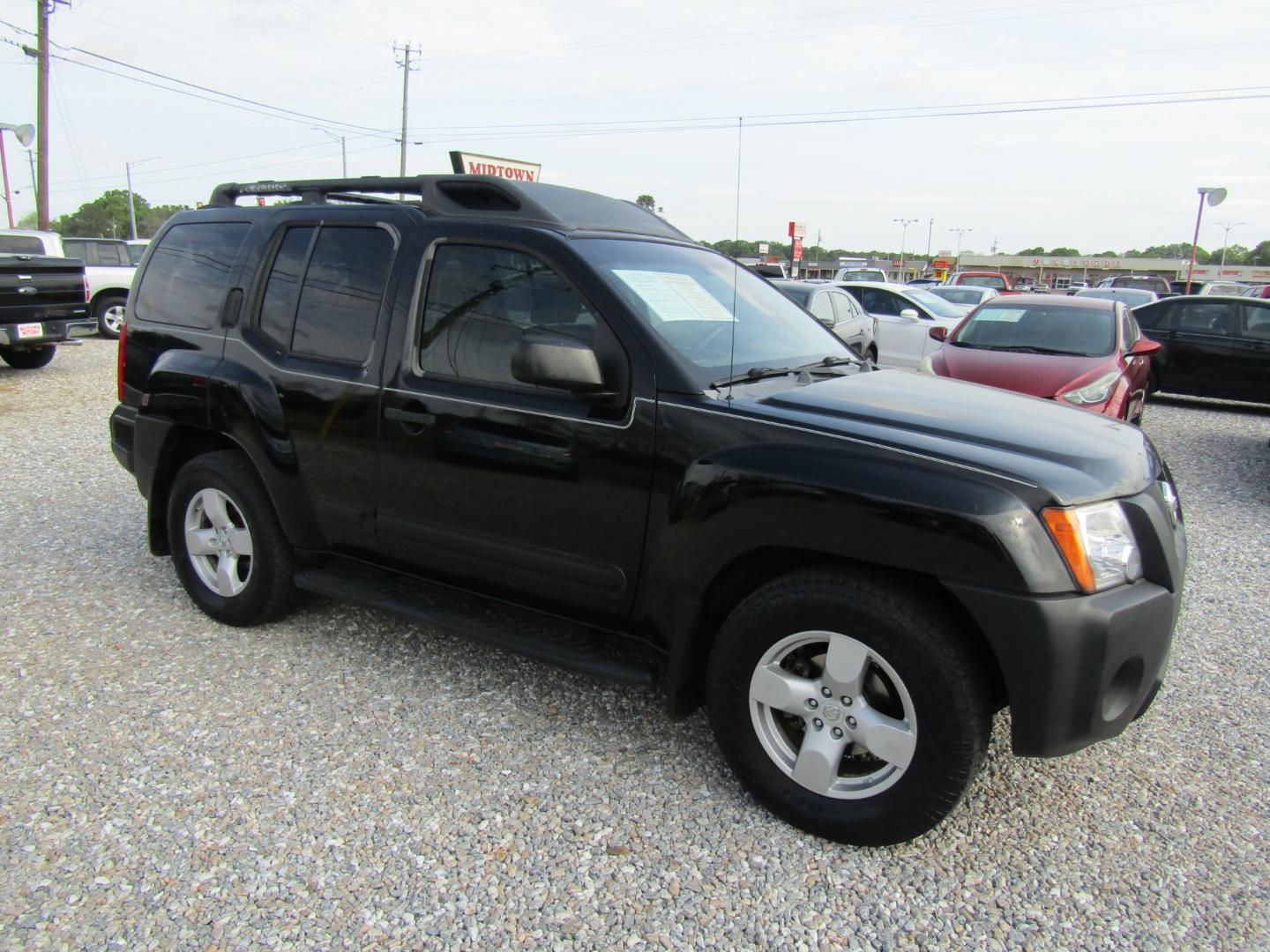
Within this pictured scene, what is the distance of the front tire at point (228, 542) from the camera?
382 cm

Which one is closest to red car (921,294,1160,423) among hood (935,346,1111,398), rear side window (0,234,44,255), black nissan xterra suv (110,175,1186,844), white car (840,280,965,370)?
hood (935,346,1111,398)

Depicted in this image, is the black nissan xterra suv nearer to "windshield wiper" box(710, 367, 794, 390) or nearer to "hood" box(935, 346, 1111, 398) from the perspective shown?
"windshield wiper" box(710, 367, 794, 390)

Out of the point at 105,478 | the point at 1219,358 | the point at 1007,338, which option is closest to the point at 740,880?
the point at 105,478

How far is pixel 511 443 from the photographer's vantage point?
9.91 feet

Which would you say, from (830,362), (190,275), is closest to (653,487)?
(830,362)

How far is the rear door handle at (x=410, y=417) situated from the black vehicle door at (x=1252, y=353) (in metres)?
11.7

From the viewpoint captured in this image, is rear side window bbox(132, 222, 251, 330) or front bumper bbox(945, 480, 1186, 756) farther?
rear side window bbox(132, 222, 251, 330)

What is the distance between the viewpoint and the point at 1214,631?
4.27 meters

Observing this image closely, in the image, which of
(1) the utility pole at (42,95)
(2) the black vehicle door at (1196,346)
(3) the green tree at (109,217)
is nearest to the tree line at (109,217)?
(3) the green tree at (109,217)

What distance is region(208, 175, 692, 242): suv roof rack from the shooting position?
3230 millimetres

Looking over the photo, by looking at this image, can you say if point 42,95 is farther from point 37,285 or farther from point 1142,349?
point 1142,349

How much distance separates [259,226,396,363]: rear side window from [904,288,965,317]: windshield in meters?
12.3

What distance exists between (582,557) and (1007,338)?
22.6 feet

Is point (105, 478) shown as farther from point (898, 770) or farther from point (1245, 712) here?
point (1245, 712)
